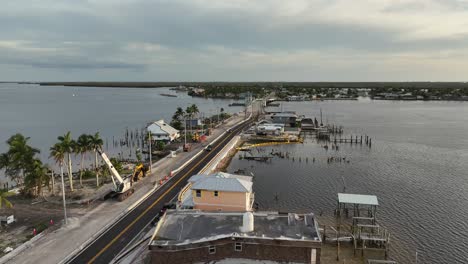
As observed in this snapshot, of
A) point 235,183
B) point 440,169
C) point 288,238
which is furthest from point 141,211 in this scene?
point 440,169

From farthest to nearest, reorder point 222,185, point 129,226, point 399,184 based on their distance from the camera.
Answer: point 399,184, point 222,185, point 129,226

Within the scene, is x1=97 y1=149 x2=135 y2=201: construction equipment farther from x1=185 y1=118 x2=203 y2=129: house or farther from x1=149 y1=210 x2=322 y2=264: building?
x1=185 y1=118 x2=203 y2=129: house

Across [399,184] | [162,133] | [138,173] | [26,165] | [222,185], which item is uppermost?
[26,165]

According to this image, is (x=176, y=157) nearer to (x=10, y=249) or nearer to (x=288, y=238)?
(x=10, y=249)

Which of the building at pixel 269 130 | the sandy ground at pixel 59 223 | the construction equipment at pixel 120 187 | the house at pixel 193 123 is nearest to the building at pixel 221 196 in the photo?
the sandy ground at pixel 59 223

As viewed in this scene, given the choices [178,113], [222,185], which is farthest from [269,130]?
[222,185]

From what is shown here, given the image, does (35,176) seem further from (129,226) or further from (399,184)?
(399,184)

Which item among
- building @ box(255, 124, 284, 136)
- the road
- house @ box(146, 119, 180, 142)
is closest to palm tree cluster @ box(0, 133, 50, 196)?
the road
